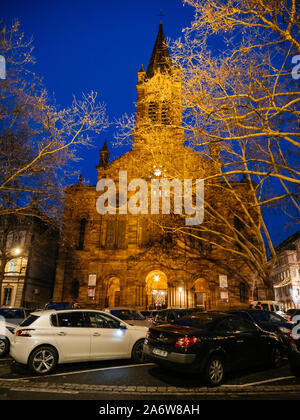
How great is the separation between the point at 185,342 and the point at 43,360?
12.3 feet

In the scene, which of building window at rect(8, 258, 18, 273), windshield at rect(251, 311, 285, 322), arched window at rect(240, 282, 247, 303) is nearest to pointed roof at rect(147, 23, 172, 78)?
arched window at rect(240, 282, 247, 303)

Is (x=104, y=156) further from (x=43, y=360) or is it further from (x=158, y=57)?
(x=43, y=360)

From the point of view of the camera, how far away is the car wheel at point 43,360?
711cm

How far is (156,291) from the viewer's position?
93.6 ft

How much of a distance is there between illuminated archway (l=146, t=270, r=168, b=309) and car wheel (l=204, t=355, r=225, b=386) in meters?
20.4

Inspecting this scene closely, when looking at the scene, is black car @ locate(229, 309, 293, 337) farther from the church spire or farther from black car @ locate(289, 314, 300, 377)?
the church spire

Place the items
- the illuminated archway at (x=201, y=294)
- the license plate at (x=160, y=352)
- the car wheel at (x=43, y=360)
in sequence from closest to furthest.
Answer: the license plate at (x=160, y=352), the car wheel at (x=43, y=360), the illuminated archway at (x=201, y=294)

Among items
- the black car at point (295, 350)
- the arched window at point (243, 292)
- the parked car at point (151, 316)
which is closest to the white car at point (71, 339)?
the black car at point (295, 350)

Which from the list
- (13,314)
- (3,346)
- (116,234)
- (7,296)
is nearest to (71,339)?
(3,346)

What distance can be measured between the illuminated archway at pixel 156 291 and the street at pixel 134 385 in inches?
769

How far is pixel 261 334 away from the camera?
26.6 ft

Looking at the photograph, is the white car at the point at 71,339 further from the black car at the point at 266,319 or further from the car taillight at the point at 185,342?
the black car at the point at 266,319

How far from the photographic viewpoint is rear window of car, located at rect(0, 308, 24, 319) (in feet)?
41.5
